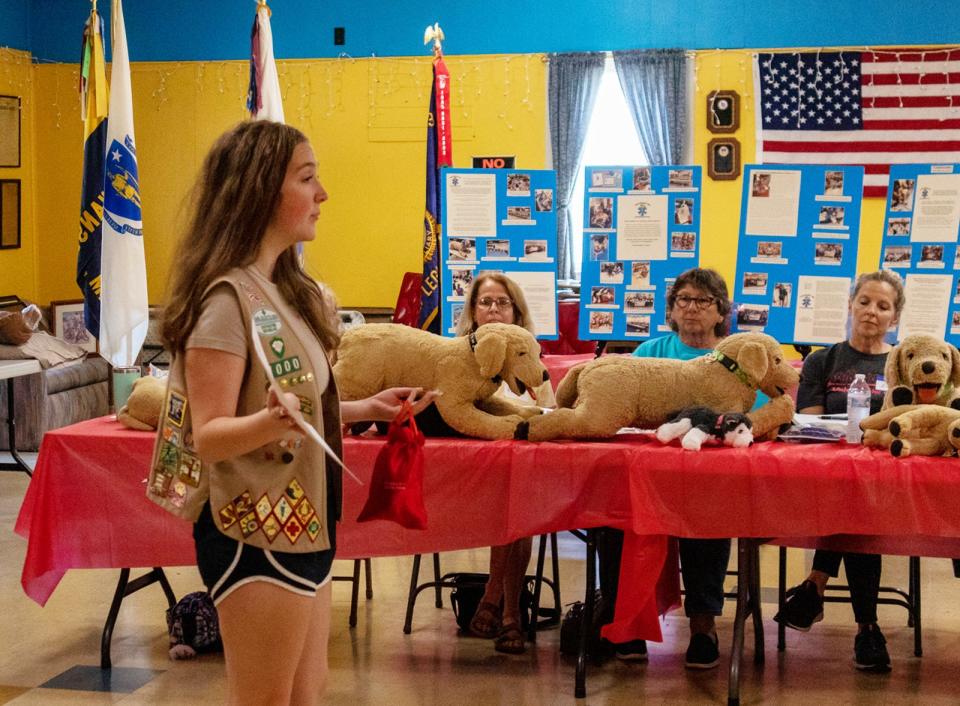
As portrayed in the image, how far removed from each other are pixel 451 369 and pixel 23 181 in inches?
322

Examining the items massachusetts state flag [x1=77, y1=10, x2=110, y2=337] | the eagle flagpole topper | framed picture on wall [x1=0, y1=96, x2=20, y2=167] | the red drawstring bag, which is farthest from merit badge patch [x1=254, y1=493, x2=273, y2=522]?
framed picture on wall [x1=0, y1=96, x2=20, y2=167]

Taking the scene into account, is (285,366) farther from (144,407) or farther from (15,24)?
(15,24)

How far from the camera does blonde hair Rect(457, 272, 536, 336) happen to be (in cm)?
443

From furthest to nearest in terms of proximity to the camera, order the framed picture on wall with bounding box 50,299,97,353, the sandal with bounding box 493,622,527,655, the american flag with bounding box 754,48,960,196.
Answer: the framed picture on wall with bounding box 50,299,97,353
the american flag with bounding box 754,48,960,196
the sandal with bounding box 493,622,527,655

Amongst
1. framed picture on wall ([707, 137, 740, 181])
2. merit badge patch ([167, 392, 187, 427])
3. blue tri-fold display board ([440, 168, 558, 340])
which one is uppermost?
framed picture on wall ([707, 137, 740, 181])

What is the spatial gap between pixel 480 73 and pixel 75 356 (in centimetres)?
402

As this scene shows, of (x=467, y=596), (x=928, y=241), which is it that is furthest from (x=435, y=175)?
(x=467, y=596)

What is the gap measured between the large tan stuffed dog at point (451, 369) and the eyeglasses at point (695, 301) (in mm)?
970

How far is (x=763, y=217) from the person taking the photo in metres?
5.25

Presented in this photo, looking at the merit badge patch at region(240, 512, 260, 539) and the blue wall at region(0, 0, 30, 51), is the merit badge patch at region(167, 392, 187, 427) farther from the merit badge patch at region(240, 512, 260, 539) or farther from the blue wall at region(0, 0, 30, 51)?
the blue wall at region(0, 0, 30, 51)

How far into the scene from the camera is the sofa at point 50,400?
8117 millimetres

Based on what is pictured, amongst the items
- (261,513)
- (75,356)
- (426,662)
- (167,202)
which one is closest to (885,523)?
(426,662)

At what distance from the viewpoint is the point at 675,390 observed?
3.53 metres

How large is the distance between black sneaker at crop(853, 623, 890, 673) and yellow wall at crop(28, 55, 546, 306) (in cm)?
696
